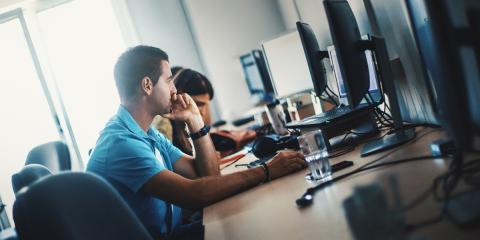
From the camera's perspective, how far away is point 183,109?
8.32ft

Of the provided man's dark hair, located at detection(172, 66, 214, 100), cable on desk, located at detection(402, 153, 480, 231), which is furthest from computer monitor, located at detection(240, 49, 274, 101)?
cable on desk, located at detection(402, 153, 480, 231)

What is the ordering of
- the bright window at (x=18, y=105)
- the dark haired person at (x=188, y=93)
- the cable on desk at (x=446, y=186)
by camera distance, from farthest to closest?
the bright window at (x=18, y=105)
the dark haired person at (x=188, y=93)
the cable on desk at (x=446, y=186)

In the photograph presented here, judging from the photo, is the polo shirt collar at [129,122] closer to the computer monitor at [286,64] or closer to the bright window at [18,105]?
the computer monitor at [286,64]

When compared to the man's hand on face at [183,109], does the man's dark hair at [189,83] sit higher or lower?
higher

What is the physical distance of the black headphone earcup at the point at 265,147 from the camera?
2.17 m

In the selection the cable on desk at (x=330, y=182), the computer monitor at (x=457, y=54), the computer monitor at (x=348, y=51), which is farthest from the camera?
the computer monitor at (x=348, y=51)

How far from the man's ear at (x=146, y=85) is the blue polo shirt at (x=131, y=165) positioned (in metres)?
0.12

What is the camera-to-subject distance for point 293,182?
1519 mm

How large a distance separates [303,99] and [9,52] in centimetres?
441

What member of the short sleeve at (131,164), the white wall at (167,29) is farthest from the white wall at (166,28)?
the short sleeve at (131,164)

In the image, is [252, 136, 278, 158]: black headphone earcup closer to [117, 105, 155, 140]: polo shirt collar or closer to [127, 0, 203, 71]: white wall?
[117, 105, 155, 140]: polo shirt collar

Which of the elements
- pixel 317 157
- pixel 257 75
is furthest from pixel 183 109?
pixel 257 75

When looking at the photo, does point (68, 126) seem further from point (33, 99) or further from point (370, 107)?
point (370, 107)

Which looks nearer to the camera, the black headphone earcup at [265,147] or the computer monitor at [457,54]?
the computer monitor at [457,54]
